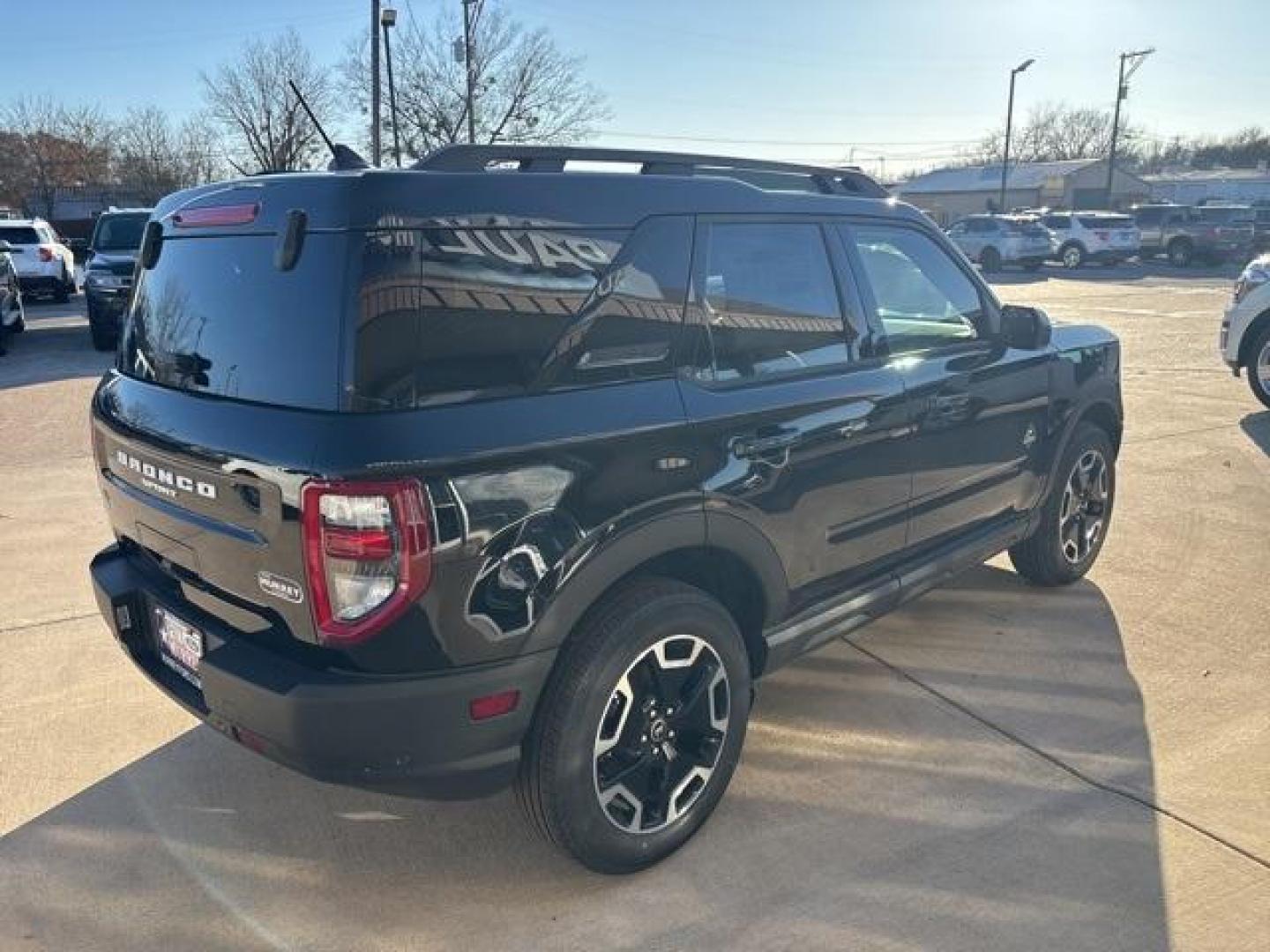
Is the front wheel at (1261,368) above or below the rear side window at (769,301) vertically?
below

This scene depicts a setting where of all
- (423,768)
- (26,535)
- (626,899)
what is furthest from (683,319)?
(26,535)

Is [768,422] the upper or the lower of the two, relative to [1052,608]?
upper

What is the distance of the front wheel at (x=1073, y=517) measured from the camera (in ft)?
15.0

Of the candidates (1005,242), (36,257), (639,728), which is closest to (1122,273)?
(1005,242)

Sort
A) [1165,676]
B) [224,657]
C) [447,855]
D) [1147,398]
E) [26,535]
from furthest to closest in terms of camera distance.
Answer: [1147,398], [26,535], [1165,676], [447,855], [224,657]

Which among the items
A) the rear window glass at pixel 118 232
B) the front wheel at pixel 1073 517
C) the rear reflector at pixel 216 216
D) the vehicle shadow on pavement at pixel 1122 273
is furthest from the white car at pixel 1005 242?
the rear reflector at pixel 216 216

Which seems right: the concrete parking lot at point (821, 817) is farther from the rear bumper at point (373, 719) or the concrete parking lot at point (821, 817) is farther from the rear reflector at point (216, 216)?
the rear reflector at point (216, 216)

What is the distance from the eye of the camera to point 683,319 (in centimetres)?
276

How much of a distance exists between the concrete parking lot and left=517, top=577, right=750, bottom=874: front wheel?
16cm

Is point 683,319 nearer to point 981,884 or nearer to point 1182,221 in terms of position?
Result: point 981,884

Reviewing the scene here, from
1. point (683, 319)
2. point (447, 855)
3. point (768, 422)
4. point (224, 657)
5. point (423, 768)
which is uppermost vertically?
point (683, 319)

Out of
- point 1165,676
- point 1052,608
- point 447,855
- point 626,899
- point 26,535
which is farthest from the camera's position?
point 26,535

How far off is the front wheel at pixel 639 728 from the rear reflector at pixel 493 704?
140 millimetres

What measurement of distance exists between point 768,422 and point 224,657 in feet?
5.27
